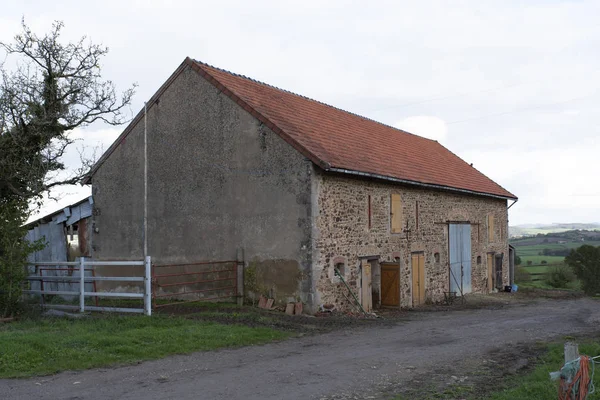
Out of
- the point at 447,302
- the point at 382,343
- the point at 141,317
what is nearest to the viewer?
the point at 382,343

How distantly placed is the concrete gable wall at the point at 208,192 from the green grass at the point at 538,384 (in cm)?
726

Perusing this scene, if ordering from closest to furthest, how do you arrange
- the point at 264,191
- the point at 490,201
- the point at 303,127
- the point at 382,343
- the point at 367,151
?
the point at 382,343 → the point at 264,191 → the point at 303,127 → the point at 367,151 → the point at 490,201

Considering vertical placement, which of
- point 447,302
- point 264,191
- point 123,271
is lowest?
point 447,302

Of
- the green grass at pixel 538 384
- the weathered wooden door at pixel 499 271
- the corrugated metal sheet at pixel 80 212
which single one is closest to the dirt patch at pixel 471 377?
the green grass at pixel 538 384

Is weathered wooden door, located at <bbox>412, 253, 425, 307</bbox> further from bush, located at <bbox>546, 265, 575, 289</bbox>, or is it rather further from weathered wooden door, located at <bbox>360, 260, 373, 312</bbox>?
bush, located at <bbox>546, 265, 575, 289</bbox>

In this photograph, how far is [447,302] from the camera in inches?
877

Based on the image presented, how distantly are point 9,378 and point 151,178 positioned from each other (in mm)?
A: 10733

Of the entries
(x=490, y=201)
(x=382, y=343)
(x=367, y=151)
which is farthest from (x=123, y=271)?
(x=490, y=201)

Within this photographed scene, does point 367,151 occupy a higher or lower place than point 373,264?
higher

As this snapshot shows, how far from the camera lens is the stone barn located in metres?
16.3

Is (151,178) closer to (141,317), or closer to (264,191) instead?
(264,191)

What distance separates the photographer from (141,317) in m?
13.6

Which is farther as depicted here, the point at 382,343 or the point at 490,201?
the point at 490,201

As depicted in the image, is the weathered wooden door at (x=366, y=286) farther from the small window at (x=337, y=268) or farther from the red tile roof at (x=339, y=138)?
the red tile roof at (x=339, y=138)
